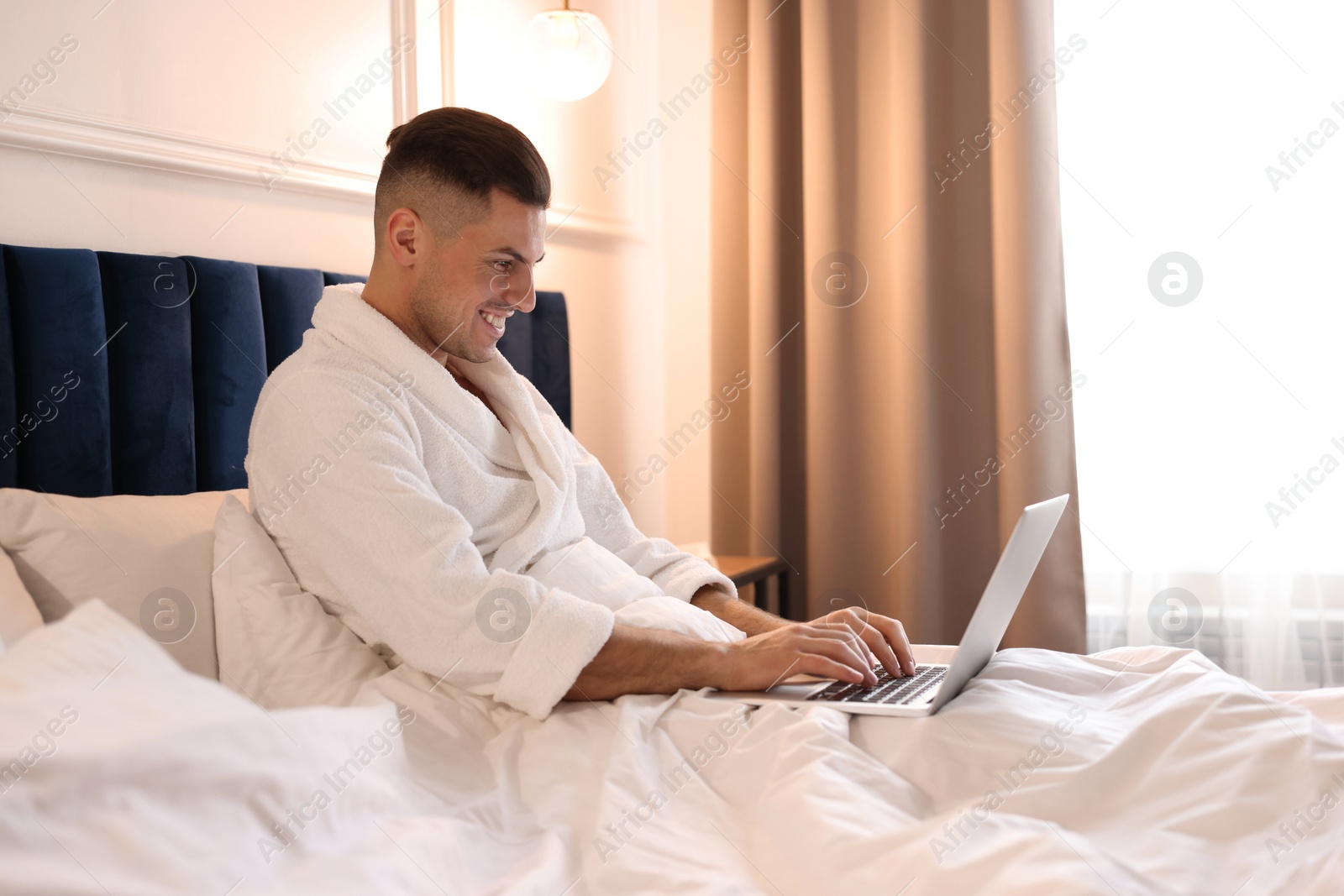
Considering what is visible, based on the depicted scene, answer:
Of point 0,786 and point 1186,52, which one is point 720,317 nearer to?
point 1186,52

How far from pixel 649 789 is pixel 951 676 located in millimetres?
350

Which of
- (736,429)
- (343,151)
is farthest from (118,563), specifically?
(736,429)

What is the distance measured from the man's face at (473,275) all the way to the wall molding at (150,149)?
0.52 meters

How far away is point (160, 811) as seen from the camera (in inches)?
24.2

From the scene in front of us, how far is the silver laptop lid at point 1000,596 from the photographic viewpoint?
3.50ft

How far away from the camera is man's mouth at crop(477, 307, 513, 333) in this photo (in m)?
1.54

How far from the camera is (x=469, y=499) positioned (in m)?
1.40

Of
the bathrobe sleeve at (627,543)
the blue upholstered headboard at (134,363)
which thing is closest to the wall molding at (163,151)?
the blue upholstered headboard at (134,363)

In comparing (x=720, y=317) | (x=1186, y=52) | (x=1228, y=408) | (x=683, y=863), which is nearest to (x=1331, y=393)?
(x=1228, y=408)

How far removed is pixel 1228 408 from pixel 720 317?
4.47 ft

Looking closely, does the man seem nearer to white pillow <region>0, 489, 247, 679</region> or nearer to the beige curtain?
white pillow <region>0, 489, 247, 679</region>

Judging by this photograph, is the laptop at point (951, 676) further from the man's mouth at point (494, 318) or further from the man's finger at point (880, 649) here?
the man's mouth at point (494, 318)

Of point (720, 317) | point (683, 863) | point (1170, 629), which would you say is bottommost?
point (1170, 629)

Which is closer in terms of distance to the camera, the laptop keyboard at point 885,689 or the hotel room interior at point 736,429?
the hotel room interior at point 736,429
